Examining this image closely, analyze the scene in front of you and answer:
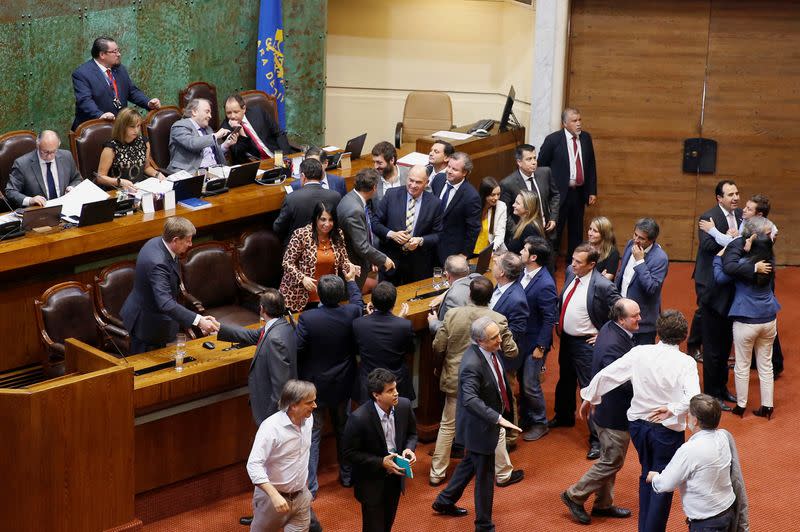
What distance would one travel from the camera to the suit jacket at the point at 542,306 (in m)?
6.79

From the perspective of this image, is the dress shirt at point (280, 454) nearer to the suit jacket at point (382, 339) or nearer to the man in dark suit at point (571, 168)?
the suit jacket at point (382, 339)

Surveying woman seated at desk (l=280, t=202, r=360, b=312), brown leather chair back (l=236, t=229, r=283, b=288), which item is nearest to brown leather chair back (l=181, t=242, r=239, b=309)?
A: brown leather chair back (l=236, t=229, r=283, b=288)

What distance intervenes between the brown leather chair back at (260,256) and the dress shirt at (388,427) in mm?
2597

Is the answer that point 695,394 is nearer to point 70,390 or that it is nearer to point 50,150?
point 70,390

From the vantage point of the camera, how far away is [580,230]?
9906mm

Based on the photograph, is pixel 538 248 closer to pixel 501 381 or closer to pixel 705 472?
pixel 501 381

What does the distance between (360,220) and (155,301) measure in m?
1.59

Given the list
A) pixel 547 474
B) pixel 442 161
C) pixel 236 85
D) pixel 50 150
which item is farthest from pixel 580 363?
pixel 236 85

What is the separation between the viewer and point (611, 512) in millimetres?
6297

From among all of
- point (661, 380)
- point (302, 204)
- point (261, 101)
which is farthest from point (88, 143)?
point (661, 380)

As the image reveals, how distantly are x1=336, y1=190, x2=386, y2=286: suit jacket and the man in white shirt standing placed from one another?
7.20ft

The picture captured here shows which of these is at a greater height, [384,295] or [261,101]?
[261,101]

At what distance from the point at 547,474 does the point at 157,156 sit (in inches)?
161

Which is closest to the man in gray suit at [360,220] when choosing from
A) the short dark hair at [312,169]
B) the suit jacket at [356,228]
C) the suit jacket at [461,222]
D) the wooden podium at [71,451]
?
the suit jacket at [356,228]
